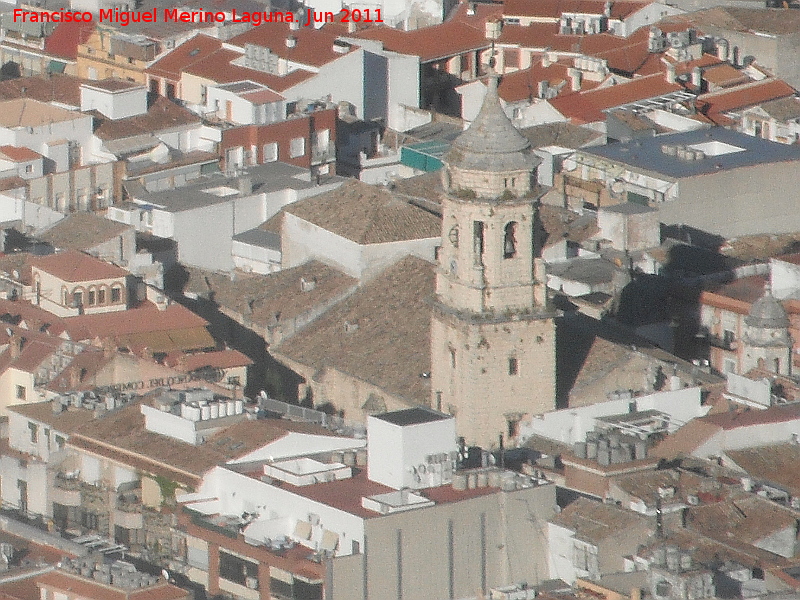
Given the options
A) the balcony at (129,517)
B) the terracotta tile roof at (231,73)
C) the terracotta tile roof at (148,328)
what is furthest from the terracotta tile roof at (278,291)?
the terracotta tile roof at (231,73)

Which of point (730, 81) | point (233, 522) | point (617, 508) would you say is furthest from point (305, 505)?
point (730, 81)

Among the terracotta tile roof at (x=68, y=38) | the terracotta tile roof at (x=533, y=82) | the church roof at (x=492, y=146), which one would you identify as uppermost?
the church roof at (x=492, y=146)

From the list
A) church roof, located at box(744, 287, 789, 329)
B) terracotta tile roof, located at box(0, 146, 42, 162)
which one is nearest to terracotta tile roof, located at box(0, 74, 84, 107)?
terracotta tile roof, located at box(0, 146, 42, 162)

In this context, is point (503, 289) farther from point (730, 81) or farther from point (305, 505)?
point (730, 81)

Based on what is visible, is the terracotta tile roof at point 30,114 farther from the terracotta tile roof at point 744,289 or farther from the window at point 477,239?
the window at point 477,239

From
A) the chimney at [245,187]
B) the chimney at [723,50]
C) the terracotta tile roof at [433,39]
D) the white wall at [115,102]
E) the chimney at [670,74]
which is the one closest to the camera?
the chimney at [245,187]
